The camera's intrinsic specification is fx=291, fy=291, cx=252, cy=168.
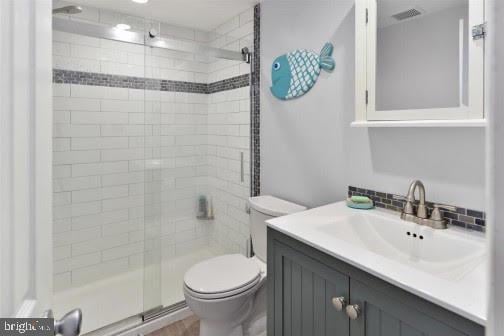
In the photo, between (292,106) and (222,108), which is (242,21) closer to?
(222,108)

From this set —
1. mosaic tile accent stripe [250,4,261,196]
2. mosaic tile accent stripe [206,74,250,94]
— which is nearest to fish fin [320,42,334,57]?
mosaic tile accent stripe [250,4,261,196]

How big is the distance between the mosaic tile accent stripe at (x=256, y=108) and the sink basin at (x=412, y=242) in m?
Answer: 1.04

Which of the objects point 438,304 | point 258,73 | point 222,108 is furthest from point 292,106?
point 438,304

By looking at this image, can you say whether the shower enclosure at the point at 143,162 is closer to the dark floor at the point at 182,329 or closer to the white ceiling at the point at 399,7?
the dark floor at the point at 182,329

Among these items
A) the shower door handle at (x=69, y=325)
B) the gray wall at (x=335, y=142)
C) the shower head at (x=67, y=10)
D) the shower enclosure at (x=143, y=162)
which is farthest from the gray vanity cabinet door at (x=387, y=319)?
the shower head at (x=67, y=10)

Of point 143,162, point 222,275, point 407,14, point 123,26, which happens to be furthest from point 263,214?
point 123,26

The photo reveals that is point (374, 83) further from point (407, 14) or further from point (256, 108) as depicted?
point (256, 108)

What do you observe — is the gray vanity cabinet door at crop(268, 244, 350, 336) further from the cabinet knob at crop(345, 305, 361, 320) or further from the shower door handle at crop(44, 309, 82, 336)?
the shower door handle at crop(44, 309, 82, 336)

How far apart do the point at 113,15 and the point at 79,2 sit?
0.79 ft

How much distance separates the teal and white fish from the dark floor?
65.5 inches

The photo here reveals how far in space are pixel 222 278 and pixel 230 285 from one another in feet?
0.26

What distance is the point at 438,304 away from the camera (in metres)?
0.69

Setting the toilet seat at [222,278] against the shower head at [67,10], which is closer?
the toilet seat at [222,278]

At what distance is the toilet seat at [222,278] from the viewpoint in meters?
1.49
